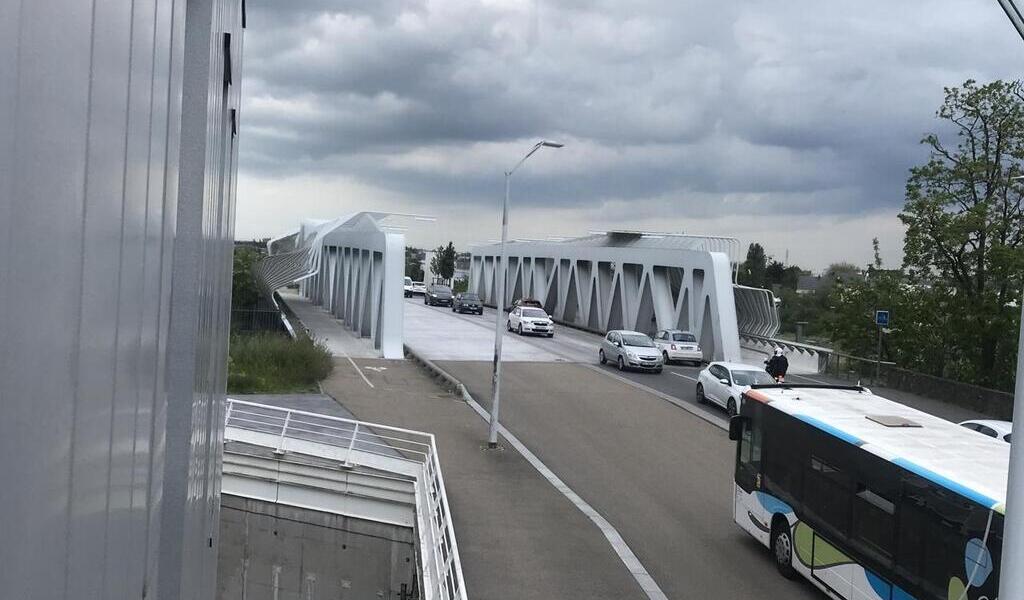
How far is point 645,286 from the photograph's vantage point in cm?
4834

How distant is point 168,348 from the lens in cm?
402

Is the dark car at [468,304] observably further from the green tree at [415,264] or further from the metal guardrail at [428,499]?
the green tree at [415,264]

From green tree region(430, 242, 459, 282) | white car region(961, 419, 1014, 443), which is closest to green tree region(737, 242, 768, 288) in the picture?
green tree region(430, 242, 459, 282)

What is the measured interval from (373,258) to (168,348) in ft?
122

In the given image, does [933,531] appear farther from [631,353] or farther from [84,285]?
[631,353]

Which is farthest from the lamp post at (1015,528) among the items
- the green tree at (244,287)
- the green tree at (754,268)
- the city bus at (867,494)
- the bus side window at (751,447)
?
the green tree at (754,268)

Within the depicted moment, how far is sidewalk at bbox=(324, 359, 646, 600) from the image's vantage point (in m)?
12.4

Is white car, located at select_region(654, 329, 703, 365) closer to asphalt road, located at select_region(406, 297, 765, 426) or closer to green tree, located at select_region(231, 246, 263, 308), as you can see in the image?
asphalt road, located at select_region(406, 297, 765, 426)

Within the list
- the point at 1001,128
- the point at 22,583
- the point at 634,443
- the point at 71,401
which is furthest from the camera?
the point at 1001,128

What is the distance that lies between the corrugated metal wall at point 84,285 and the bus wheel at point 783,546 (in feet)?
35.9

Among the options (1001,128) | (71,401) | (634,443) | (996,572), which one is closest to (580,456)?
(634,443)

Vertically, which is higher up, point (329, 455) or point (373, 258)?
point (373, 258)

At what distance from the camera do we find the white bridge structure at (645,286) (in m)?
39.8

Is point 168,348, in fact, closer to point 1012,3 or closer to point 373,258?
point 1012,3
